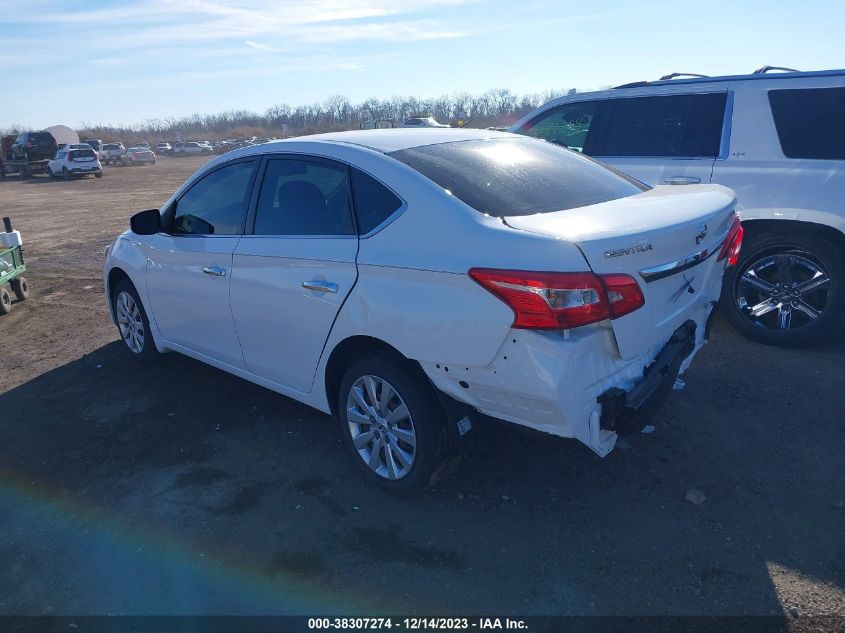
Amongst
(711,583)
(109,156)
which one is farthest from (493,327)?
(109,156)

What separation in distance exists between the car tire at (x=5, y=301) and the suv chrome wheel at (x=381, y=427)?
579 centimetres

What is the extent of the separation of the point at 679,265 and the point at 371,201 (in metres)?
1.56

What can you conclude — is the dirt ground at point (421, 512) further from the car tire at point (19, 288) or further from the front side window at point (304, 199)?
the car tire at point (19, 288)

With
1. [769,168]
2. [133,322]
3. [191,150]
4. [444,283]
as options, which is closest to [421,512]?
[444,283]

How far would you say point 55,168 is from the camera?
3450 cm

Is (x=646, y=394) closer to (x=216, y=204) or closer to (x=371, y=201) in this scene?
(x=371, y=201)

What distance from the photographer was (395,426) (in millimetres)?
3486

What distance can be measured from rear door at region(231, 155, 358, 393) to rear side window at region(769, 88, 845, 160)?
3.72m

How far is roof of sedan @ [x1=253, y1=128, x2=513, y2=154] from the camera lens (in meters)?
3.81

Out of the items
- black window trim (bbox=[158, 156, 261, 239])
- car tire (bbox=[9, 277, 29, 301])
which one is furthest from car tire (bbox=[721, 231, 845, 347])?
car tire (bbox=[9, 277, 29, 301])

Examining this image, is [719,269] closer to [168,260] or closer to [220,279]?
[220,279]

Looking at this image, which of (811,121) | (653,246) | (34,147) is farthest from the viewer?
(34,147)

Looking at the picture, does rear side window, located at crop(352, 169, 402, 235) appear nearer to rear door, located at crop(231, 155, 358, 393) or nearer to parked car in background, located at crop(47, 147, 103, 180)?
rear door, located at crop(231, 155, 358, 393)

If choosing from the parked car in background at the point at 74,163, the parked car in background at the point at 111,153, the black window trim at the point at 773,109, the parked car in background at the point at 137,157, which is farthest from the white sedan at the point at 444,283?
the parked car in background at the point at 111,153
